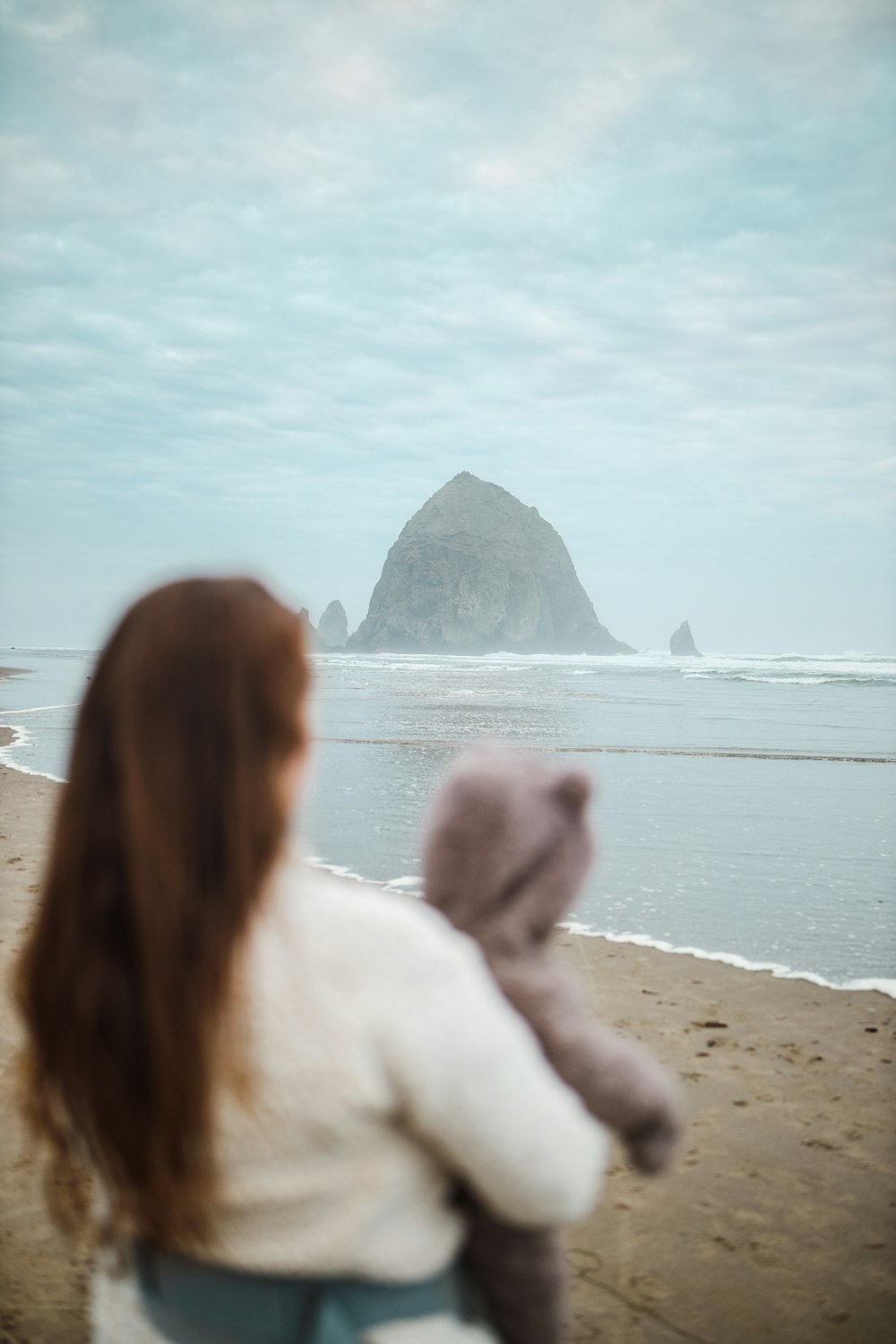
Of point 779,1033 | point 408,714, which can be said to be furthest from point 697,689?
point 779,1033

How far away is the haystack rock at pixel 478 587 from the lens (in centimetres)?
11575

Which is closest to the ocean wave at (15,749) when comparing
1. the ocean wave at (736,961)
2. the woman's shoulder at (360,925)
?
the ocean wave at (736,961)

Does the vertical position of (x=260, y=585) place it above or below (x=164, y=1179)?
above

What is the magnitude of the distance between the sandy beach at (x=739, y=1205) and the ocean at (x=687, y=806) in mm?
881

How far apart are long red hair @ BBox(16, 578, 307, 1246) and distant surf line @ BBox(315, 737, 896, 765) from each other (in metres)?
12.7

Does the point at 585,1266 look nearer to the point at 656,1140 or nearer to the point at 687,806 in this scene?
the point at 656,1140

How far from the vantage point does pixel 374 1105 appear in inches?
42.1

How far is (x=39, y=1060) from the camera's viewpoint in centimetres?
118

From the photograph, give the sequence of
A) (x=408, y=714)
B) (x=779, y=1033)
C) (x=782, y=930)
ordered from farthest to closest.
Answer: (x=408, y=714) → (x=782, y=930) → (x=779, y=1033)

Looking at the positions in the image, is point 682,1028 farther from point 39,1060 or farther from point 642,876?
point 39,1060

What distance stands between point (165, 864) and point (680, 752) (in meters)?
13.6

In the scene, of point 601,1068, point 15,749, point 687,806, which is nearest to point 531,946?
point 601,1068

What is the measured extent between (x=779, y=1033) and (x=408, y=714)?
16499 mm

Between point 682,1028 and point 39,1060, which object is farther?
point 682,1028
